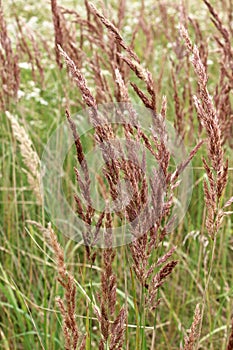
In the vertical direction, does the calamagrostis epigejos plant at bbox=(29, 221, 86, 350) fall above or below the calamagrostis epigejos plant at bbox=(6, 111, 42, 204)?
below

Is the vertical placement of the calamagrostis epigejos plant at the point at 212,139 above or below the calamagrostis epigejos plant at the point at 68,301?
above

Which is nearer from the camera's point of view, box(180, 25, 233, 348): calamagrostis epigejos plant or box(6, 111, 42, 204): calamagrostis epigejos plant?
box(180, 25, 233, 348): calamagrostis epigejos plant

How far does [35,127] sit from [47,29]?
1.52 metres

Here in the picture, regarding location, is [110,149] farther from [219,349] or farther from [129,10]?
[129,10]

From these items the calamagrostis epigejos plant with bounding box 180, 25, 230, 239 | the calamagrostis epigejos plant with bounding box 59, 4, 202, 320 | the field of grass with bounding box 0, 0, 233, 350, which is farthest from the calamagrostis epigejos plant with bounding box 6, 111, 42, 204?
the calamagrostis epigejos plant with bounding box 180, 25, 230, 239

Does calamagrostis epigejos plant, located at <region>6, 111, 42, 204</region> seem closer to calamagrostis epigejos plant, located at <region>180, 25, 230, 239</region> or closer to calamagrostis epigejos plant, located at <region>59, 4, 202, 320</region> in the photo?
calamagrostis epigejos plant, located at <region>59, 4, 202, 320</region>

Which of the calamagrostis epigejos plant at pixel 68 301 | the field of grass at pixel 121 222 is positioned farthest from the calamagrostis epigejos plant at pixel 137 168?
the calamagrostis epigejos plant at pixel 68 301

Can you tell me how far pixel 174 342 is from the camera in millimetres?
1943

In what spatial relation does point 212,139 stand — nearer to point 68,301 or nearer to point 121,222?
point 68,301

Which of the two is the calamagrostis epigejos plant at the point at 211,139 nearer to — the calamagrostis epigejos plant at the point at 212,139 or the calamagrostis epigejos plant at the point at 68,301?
the calamagrostis epigejos plant at the point at 212,139

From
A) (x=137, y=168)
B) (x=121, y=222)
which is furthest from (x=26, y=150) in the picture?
(x=137, y=168)

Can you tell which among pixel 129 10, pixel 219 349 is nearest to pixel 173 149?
pixel 219 349

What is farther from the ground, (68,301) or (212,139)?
(212,139)

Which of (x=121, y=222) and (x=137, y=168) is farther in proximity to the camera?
(x=121, y=222)
